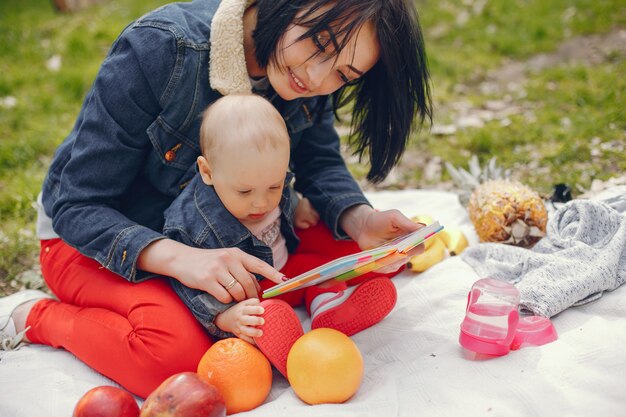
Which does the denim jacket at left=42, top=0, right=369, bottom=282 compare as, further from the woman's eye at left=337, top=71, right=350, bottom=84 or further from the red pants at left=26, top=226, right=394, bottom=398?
the woman's eye at left=337, top=71, right=350, bottom=84

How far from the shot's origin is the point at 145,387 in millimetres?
1972

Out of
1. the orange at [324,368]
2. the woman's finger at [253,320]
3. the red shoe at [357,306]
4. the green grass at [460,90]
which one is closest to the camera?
the orange at [324,368]

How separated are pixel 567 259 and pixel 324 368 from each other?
1.07 metres

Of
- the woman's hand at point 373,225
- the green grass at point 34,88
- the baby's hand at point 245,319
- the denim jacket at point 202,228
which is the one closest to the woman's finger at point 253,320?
the baby's hand at point 245,319

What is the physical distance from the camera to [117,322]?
2061mm

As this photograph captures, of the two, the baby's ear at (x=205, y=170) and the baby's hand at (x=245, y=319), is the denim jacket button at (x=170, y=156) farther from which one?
the baby's hand at (x=245, y=319)

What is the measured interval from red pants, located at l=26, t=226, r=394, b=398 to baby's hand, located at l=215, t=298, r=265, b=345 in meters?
0.14

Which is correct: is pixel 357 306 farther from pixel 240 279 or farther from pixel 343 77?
pixel 343 77

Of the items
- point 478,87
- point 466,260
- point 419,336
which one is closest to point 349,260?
point 419,336

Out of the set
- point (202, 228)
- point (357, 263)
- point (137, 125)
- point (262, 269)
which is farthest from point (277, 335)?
point (137, 125)

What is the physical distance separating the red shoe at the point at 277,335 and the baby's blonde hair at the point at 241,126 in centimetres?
50

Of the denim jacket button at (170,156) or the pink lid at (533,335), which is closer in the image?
the pink lid at (533,335)

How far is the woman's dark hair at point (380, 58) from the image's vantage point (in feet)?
6.37

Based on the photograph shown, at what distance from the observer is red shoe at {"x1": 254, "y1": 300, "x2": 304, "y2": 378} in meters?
1.92
